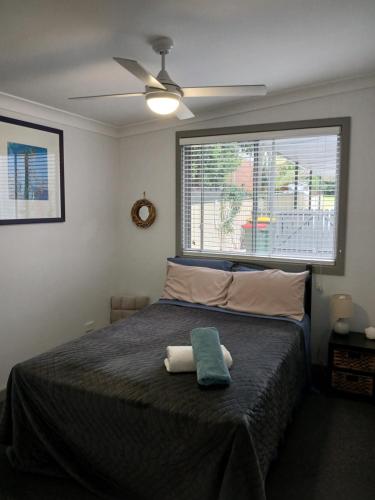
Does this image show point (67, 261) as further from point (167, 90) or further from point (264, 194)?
point (167, 90)

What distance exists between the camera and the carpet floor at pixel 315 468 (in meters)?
2.13

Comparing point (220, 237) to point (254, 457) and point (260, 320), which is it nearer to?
point (260, 320)

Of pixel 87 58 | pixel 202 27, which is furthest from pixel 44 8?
pixel 202 27

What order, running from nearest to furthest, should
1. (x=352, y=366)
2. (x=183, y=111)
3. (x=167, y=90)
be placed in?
(x=167, y=90)
(x=183, y=111)
(x=352, y=366)

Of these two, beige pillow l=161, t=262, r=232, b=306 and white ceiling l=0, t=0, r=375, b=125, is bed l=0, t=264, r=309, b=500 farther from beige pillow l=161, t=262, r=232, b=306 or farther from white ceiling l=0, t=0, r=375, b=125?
white ceiling l=0, t=0, r=375, b=125

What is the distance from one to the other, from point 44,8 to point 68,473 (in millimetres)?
2357

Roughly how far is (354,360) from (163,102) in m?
2.38

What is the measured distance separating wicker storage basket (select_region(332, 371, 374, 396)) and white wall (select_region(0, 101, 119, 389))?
8.06 ft

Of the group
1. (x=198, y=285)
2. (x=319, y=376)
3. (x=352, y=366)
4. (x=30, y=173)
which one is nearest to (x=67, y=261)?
(x=30, y=173)

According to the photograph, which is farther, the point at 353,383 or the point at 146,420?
the point at 353,383

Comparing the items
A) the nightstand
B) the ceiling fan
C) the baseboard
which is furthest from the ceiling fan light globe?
the baseboard

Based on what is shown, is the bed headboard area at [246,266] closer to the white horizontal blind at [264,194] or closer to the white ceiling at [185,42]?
the white horizontal blind at [264,194]

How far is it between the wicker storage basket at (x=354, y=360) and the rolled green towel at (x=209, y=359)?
4.27 ft

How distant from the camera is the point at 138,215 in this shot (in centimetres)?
441
